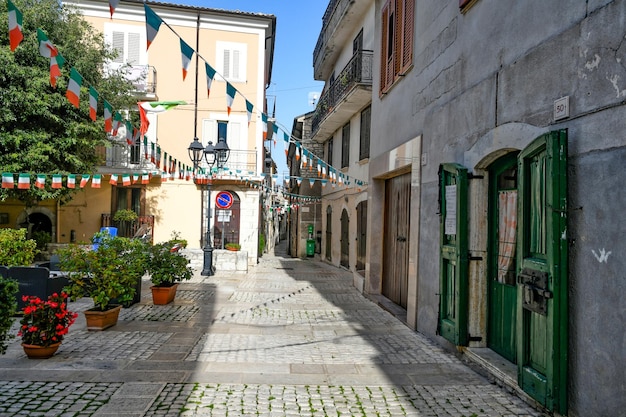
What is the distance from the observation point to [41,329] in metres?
5.08

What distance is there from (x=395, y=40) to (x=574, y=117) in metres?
5.76

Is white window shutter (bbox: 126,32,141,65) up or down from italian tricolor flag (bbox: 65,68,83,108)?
up

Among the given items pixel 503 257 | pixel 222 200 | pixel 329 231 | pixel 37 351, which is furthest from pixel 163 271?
pixel 329 231

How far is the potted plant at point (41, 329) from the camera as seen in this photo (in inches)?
200

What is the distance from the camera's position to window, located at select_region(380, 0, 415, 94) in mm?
7958

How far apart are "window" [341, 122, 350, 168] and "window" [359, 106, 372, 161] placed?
6.65 feet

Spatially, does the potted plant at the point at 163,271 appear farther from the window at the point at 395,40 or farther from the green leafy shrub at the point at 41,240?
the green leafy shrub at the point at 41,240

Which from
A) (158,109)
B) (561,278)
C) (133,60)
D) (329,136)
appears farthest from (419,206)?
(133,60)

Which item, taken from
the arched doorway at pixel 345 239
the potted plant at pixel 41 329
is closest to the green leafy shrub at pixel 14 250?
the potted plant at pixel 41 329

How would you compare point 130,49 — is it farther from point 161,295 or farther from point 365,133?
point 161,295

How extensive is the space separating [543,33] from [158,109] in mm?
17127

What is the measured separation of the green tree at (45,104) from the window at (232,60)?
474cm

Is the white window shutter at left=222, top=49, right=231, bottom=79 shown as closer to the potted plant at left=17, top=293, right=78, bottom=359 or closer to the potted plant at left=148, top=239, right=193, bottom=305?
the potted plant at left=148, top=239, right=193, bottom=305

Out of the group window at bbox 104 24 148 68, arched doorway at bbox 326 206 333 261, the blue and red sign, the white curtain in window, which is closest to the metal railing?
the blue and red sign
